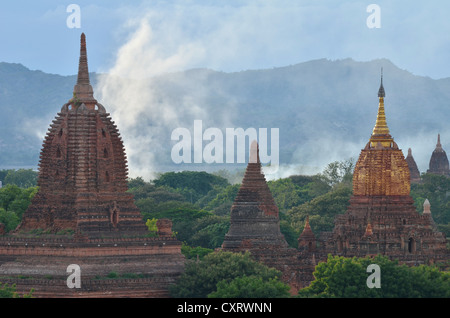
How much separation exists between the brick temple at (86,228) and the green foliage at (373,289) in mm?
6136

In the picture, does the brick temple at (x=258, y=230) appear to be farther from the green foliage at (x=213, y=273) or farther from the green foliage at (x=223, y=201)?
the green foliage at (x=223, y=201)

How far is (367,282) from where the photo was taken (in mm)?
79125

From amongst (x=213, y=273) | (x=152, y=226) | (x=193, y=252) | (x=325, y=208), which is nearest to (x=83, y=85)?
(x=213, y=273)

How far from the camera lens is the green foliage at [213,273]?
259 ft

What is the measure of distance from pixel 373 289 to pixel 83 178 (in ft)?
44.2

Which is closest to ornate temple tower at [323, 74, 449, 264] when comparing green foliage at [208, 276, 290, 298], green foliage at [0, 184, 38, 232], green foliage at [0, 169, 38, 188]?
green foliage at [0, 184, 38, 232]

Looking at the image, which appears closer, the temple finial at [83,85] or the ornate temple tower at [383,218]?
the temple finial at [83,85]

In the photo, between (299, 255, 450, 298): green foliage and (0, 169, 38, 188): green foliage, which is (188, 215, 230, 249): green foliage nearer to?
(299, 255, 450, 298): green foliage

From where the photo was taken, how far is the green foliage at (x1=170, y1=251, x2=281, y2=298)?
78875 millimetres

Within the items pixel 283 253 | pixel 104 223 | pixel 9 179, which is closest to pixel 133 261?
pixel 104 223

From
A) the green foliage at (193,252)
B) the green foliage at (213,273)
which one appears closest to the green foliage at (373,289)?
the green foliage at (213,273)

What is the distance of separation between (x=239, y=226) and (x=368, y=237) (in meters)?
6.76
